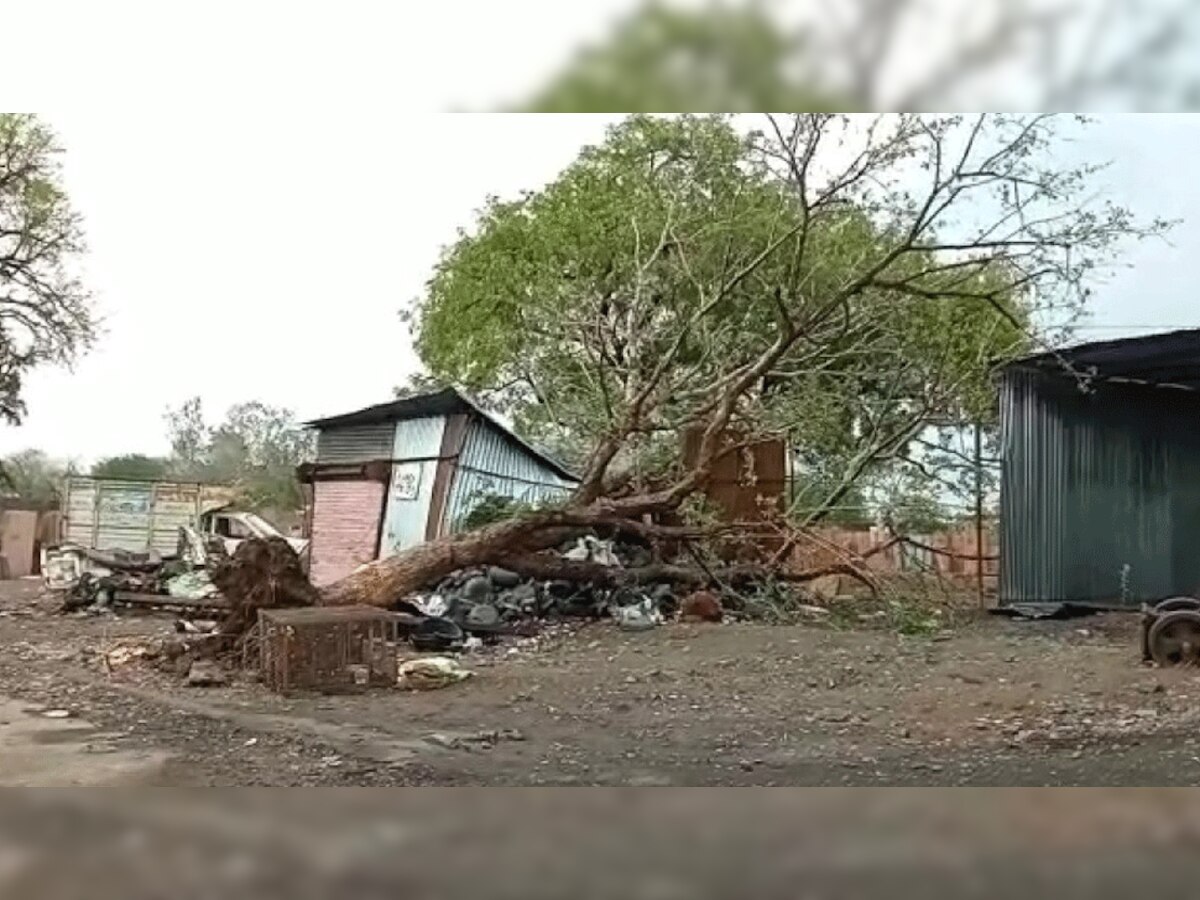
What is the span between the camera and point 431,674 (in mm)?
4129

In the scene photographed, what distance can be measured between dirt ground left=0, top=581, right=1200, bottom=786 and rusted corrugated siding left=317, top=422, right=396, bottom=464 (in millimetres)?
686

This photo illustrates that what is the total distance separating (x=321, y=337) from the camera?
4219mm

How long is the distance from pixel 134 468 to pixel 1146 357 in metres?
3.03

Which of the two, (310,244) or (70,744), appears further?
(310,244)

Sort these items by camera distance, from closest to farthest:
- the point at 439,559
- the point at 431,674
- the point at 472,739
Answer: the point at 472,739
the point at 431,674
the point at 439,559

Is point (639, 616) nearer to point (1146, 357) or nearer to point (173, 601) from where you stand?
point (173, 601)

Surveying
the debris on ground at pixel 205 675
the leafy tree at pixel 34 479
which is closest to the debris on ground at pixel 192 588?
the debris on ground at pixel 205 675

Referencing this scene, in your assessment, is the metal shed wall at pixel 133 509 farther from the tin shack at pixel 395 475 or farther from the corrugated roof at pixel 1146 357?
the corrugated roof at pixel 1146 357

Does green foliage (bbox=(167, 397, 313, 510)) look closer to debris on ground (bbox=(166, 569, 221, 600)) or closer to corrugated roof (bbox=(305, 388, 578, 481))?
corrugated roof (bbox=(305, 388, 578, 481))
